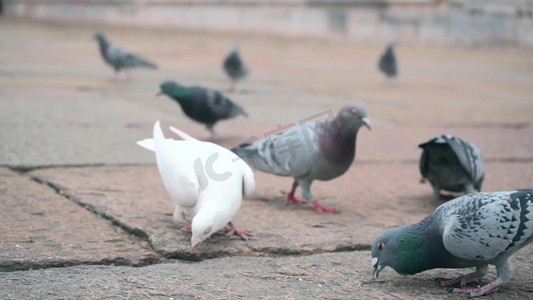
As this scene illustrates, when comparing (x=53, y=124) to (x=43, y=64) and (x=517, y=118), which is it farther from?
(x=43, y=64)

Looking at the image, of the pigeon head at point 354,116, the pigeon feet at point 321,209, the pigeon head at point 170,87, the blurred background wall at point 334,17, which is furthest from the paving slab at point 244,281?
the blurred background wall at point 334,17

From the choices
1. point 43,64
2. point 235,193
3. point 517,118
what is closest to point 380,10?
point 43,64

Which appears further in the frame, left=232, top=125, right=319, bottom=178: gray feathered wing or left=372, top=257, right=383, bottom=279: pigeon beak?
left=232, top=125, right=319, bottom=178: gray feathered wing

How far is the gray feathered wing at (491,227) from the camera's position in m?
2.75

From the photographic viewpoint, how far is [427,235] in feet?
9.44

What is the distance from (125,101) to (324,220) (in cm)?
379

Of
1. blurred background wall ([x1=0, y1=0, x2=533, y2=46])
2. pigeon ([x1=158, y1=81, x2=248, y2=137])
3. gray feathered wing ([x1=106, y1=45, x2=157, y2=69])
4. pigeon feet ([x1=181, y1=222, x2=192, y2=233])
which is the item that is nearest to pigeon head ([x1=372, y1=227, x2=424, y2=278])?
pigeon feet ([x1=181, y1=222, x2=192, y2=233])

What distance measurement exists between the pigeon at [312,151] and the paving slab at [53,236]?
36.8 inches

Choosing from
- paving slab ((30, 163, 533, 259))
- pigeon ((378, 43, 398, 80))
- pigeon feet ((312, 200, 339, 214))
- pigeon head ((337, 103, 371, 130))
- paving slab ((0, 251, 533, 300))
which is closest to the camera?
paving slab ((0, 251, 533, 300))

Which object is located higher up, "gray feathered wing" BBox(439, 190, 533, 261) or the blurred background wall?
"gray feathered wing" BBox(439, 190, 533, 261)

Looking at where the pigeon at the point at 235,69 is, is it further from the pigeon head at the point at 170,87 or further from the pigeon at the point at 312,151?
the pigeon at the point at 312,151

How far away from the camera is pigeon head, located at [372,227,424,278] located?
288 centimetres

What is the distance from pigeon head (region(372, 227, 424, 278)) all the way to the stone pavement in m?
0.07

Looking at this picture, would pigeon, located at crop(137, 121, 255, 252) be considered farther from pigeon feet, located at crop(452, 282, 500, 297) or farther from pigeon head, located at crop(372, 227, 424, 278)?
pigeon feet, located at crop(452, 282, 500, 297)
